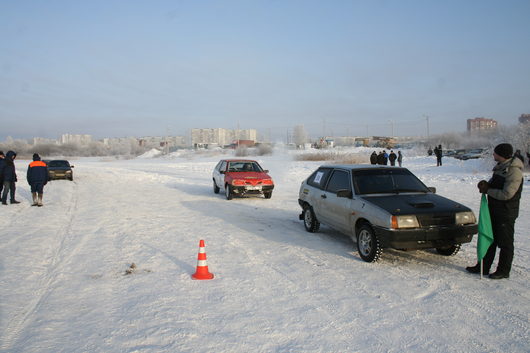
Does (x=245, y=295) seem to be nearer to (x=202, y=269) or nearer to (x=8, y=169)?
(x=202, y=269)

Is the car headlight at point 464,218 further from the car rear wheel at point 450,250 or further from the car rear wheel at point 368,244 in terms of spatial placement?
the car rear wheel at point 368,244

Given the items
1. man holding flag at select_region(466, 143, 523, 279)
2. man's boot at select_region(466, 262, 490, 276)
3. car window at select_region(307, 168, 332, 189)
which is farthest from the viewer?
car window at select_region(307, 168, 332, 189)

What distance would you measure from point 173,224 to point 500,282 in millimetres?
7368

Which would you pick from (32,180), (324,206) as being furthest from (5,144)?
(324,206)

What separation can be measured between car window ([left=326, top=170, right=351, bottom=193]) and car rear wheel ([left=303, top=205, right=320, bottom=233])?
37.0 inches

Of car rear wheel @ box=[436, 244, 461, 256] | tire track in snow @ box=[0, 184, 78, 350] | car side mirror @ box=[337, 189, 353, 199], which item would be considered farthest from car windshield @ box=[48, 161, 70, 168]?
car rear wheel @ box=[436, 244, 461, 256]

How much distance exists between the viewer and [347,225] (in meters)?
7.39

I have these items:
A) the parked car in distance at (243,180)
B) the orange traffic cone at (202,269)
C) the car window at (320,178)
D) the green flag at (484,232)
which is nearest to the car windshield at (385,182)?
the car window at (320,178)

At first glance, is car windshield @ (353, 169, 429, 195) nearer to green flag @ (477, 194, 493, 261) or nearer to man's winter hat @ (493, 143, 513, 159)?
green flag @ (477, 194, 493, 261)

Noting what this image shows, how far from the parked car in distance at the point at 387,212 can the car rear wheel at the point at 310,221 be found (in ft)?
0.76

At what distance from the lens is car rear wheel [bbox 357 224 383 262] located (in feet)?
21.1

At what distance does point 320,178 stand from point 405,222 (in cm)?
318

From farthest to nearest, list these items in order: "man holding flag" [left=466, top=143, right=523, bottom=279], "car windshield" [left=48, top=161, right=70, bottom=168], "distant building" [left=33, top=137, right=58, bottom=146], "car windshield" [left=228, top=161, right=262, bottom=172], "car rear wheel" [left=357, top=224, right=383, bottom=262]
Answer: "distant building" [left=33, top=137, right=58, bottom=146], "car windshield" [left=48, top=161, right=70, bottom=168], "car windshield" [left=228, top=161, right=262, bottom=172], "car rear wheel" [left=357, top=224, right=383, bottom=262], "man holding flag" [left=466, top=143, right=523, bottom=279]

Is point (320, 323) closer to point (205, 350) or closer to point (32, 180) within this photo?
point (205, 350)
